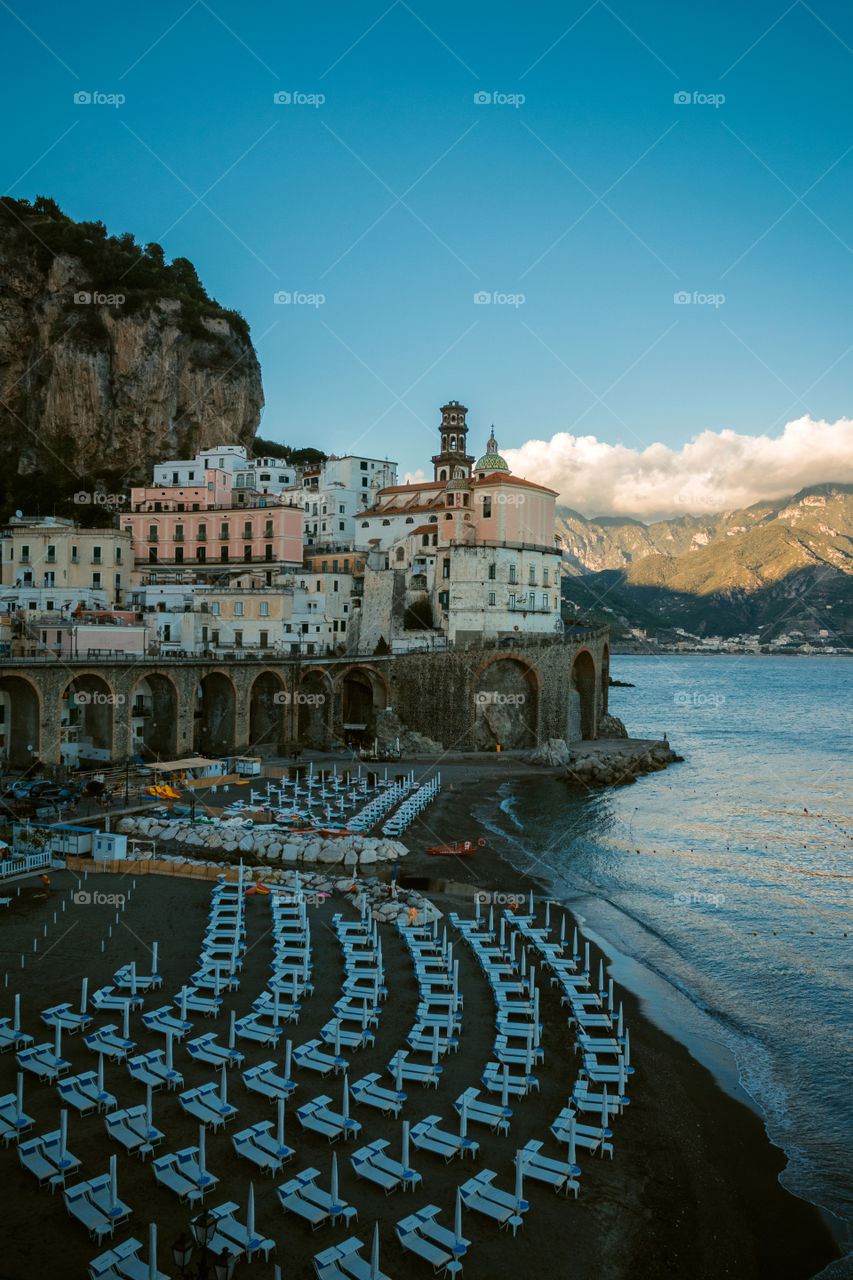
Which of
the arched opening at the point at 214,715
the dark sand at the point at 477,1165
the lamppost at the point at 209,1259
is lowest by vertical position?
the dark sand at the point at 477,1165

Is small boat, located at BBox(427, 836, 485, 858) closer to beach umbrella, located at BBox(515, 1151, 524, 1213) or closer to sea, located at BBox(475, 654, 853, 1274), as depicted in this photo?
sea, located at BBox(475, 654, 853, 1274)

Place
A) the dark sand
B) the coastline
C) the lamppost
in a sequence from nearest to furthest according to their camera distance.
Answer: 1. the lamppost
2. the dark sand
3. the coastline

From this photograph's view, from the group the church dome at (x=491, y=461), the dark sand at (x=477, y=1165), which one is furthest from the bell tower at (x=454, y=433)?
the dark sand at (x=477, y=1165)

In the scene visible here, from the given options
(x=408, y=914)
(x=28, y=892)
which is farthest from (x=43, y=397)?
(x=408, y=914)

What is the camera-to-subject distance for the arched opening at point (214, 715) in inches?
2411

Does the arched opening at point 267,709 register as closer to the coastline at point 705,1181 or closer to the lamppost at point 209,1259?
the coastline at point 705,1181

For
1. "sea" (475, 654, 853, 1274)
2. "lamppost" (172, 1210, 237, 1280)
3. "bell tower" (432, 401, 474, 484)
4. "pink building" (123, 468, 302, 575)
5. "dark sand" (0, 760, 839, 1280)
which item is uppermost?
"bell tower" (432, 401, 474, 484)

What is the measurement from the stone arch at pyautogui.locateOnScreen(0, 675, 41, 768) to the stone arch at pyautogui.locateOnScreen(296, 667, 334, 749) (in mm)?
22625

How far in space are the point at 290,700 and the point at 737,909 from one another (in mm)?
37250

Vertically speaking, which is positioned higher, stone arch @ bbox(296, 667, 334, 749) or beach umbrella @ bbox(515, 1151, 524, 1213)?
stone arch @ bbox(296, 667, 334, 749)

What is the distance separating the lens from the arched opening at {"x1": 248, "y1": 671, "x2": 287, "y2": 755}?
65375mm

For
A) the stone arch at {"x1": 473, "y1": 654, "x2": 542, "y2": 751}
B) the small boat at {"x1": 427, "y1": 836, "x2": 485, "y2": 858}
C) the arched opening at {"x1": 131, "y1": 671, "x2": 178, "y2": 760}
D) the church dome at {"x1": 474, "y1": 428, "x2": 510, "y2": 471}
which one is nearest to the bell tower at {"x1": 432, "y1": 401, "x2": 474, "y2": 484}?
the church dome at {"x1": 474, "y1": 428, "x2": 510, "y2": 471}

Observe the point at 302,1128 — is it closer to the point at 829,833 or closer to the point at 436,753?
the point at 829,833

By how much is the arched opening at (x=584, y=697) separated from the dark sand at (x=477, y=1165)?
189ft
